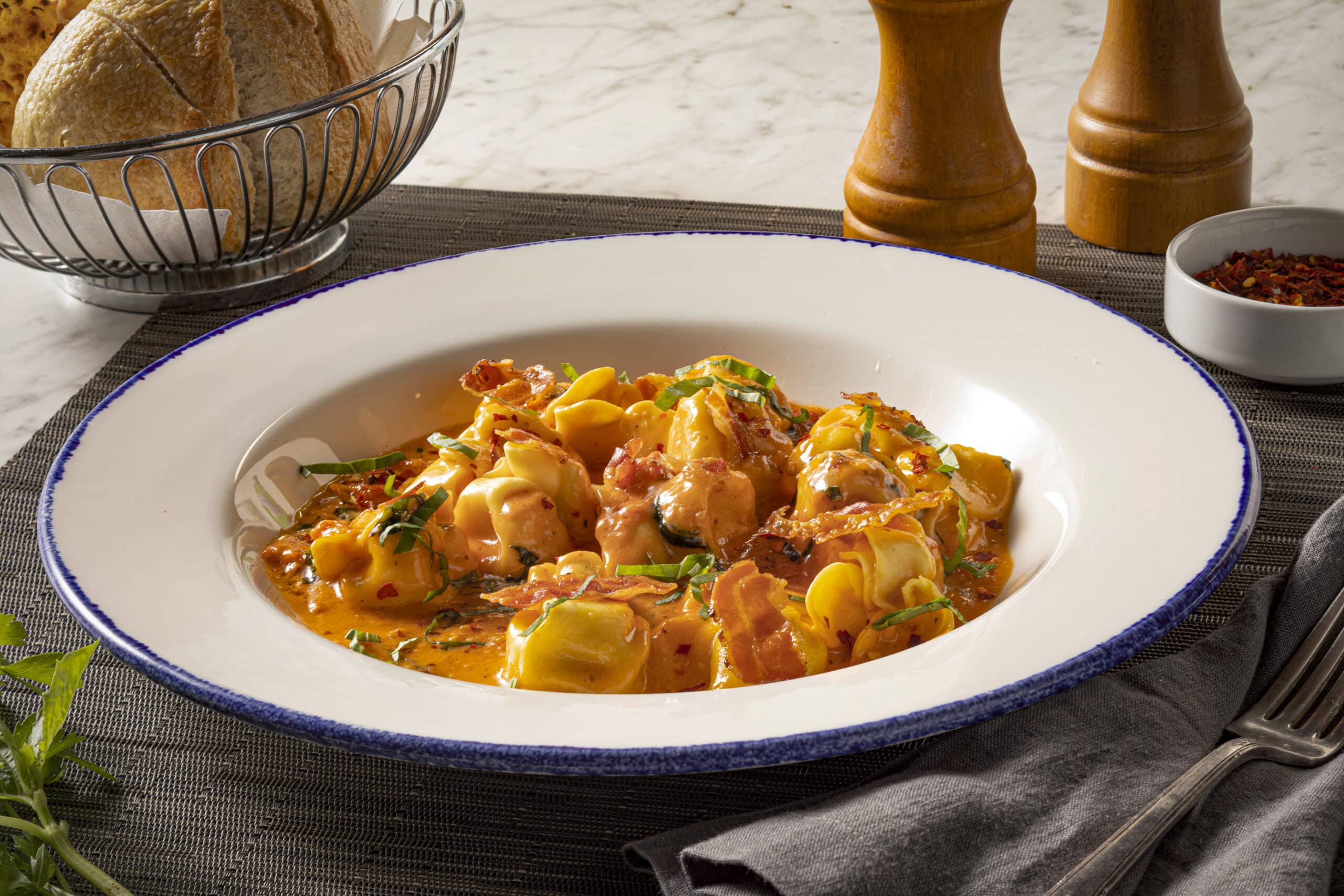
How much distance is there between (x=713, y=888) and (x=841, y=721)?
7.1 inches

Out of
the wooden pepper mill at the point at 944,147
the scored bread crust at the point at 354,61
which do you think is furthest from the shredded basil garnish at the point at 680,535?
the scored bread crust at the point at 354,61

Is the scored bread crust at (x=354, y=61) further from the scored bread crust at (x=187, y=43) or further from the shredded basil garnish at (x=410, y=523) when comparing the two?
the shredded basil garnish at (x=410, y=523)

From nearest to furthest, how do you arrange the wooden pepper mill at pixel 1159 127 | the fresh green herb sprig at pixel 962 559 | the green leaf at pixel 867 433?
the fresh green herb sprig at pixel 962 559 < the green leaf at pixel 867 433 < the wooden pepper mill at pixel 1159 127

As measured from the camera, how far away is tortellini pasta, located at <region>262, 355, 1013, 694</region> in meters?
1.40

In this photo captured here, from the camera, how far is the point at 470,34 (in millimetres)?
4418

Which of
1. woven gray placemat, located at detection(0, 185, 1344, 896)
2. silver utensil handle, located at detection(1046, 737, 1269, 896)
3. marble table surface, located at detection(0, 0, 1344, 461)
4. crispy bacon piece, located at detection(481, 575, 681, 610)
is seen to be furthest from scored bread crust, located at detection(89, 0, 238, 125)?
silver utensil handle, located at detection(1046, 737, 1269, 896)

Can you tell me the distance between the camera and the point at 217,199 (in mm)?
2242

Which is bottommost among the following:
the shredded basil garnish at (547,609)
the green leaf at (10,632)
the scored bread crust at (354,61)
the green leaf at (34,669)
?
the shredded basil garnish at (547,609)

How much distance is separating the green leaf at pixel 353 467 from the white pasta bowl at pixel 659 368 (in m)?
0.02

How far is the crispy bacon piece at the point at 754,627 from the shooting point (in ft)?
4.46

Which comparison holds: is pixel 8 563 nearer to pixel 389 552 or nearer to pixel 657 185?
pixel 389 552

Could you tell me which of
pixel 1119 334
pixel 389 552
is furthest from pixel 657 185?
pixel 389 552

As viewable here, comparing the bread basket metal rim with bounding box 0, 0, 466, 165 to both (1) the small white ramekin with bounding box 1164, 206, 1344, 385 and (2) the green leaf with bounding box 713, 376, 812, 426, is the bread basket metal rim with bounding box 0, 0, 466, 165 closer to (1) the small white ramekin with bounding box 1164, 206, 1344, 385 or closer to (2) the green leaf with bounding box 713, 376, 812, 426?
(2) the green leaf with bounding box 713, 376, 812, 426

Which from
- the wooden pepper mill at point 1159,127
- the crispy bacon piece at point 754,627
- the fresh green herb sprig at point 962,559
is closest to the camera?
the crispy bacon piece at point 754,627
